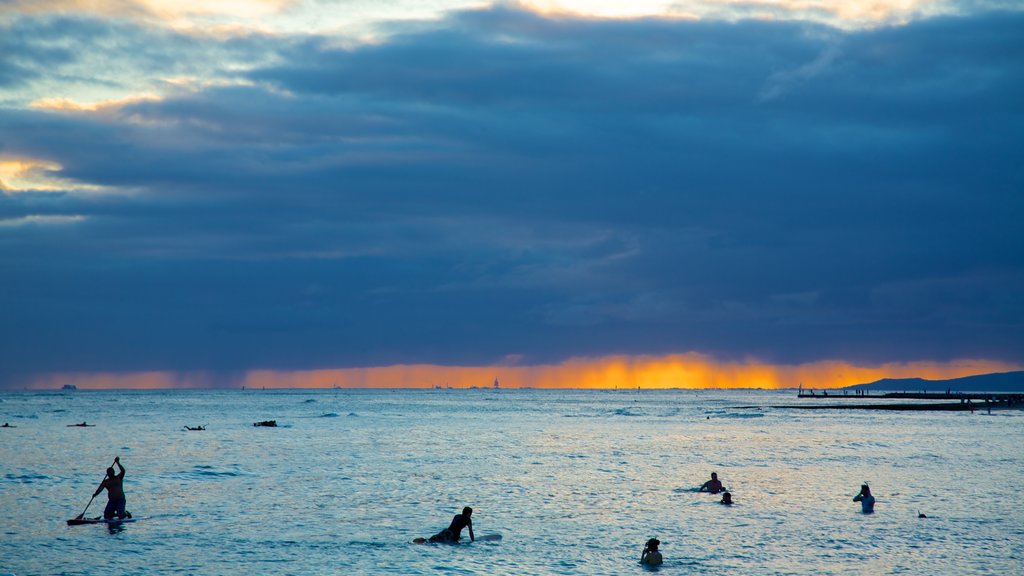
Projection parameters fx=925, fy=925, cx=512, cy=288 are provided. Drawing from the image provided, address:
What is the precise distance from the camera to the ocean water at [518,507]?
82.4ft

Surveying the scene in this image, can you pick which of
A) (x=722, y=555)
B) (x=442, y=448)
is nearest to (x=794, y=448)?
(x=442, y=448)

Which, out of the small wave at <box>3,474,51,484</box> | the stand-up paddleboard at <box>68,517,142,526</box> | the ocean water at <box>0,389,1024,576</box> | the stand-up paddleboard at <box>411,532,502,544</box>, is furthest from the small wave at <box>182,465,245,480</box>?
the stand-up paddleboard at <box>411,532,502,544</box>

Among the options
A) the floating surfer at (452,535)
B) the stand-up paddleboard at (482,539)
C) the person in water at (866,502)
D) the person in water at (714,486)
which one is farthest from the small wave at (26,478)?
the person in water at (866,502)

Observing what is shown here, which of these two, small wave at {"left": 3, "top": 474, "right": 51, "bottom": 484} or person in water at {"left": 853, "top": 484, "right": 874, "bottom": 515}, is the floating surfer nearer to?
person in water at {"left": 853, "top": 484, "right": 874, "bottom": 515}

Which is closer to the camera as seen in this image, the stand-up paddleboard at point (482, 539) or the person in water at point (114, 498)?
the stand-up paddleboard at point (482, 539)

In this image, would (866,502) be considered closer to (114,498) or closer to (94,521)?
(114,498)

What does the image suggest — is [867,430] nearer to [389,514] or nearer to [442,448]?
[442,448]

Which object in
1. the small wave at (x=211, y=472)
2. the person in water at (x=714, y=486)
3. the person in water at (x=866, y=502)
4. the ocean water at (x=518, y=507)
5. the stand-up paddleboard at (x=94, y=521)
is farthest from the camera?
the small wave at (x=211, y=472)

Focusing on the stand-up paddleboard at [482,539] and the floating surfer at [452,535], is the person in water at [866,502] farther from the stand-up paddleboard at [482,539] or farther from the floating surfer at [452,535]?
the floating surfer at [452,535]

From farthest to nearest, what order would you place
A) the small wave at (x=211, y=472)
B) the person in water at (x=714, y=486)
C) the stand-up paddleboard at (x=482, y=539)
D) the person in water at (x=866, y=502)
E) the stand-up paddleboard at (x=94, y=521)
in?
the small wave at (x=211, y=472), the person in water at (x=714, y=486), the person in water at (x=866, y=502), the stand-up paddleboard at (x=94, y=521), the stand-up paddleboard at (x=482, y=539)

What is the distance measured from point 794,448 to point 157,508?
45897 millimetres

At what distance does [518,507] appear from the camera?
35188 millimetres

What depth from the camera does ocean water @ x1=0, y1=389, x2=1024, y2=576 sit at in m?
25.1

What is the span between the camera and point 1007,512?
111 feet
